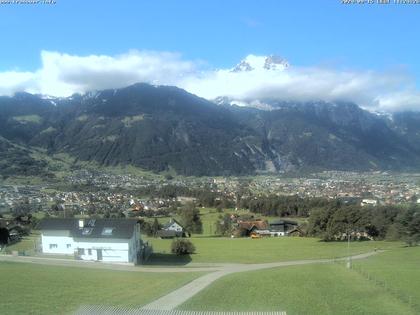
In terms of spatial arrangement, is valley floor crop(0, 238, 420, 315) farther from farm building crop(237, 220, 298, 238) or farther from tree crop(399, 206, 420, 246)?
farm building crop(237, 220, 298, 238)

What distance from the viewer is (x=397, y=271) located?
37.8 m

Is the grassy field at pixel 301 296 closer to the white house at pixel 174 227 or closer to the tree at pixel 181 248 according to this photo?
the tree at pixel 181 248

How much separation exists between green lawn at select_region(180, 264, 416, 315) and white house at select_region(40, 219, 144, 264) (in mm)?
16655

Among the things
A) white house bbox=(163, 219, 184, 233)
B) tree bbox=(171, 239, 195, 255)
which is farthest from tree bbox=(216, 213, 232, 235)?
tree bbox=(171, 239, 195, 255)

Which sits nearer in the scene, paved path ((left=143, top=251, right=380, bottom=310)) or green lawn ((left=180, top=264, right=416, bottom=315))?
green lawn ((left=180, top=264, right=416, bottom=315))

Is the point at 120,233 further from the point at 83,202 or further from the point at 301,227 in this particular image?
the point at 83,202

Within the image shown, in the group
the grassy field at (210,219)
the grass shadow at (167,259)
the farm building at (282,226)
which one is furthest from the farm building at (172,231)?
the grass shadow at (167,259)

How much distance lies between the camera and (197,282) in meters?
32.8

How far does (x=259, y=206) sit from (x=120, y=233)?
67508 millimetres

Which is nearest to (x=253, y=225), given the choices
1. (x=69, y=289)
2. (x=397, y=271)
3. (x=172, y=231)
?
(x=172, y=231)

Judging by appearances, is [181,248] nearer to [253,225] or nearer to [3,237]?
[3,237]

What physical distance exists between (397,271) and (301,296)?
1465 centimetres

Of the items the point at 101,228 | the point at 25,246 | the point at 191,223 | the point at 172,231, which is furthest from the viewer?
the point at 191,223

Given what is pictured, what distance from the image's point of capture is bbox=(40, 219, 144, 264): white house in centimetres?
4831
